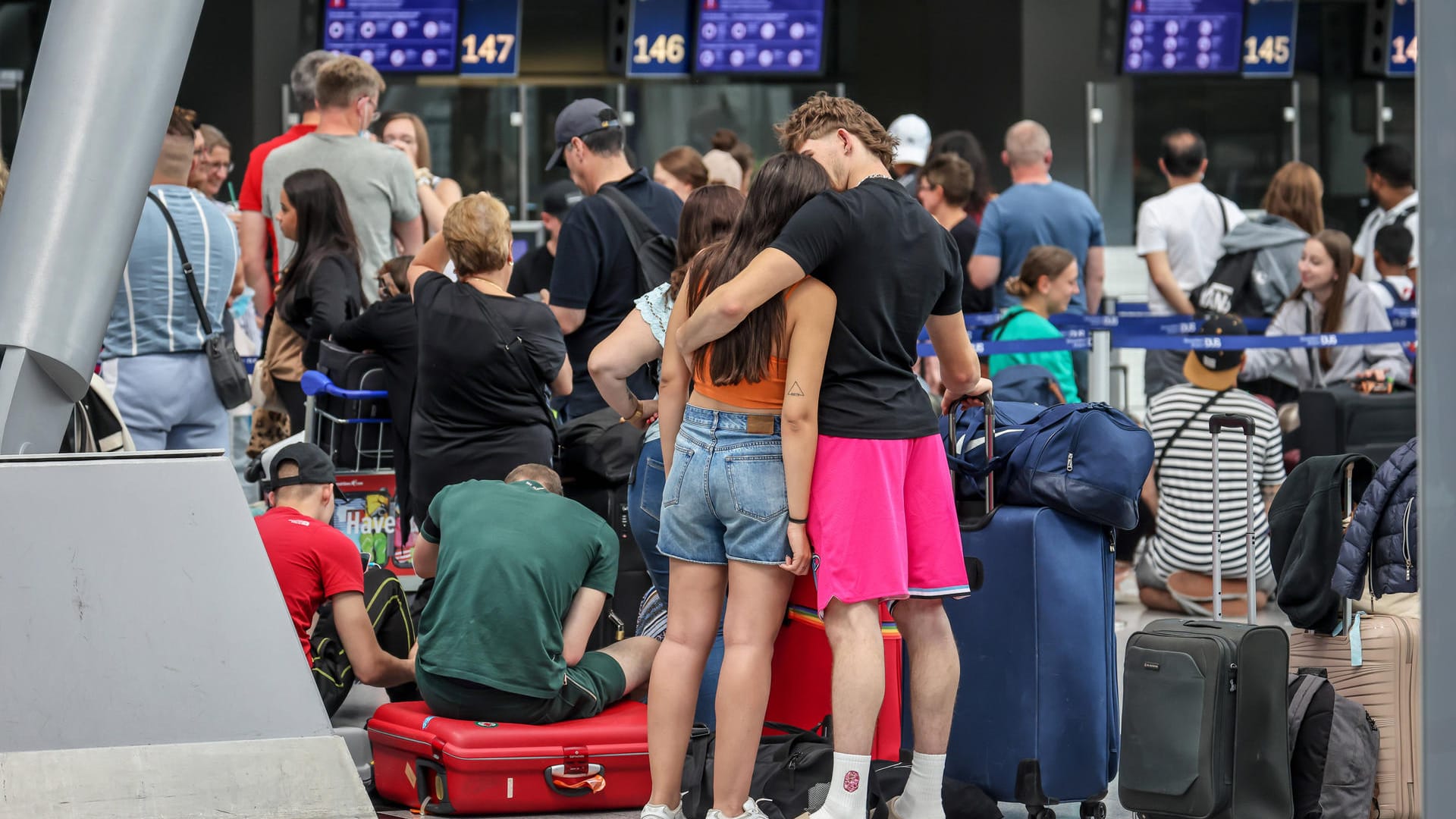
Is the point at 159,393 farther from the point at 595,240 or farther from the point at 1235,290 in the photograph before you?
the point at 1235,290

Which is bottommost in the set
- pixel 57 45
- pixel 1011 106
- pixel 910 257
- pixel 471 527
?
pixel 471 527

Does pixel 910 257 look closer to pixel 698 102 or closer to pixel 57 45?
pixel 57 45

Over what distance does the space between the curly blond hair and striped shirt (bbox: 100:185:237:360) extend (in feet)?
9.33

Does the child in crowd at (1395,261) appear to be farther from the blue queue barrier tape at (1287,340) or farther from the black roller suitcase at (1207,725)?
the black roller suitcase at (1207,725)

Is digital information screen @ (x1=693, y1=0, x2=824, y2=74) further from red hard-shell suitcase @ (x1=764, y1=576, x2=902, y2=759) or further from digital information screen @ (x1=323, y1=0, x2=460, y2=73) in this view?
red hard-shell suitcase @ (x1=764, y1=576, x2=902, y2=759)

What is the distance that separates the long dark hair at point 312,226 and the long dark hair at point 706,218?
2007 millimetres

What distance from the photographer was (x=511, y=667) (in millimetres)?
4648

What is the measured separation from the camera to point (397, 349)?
6.16 meters

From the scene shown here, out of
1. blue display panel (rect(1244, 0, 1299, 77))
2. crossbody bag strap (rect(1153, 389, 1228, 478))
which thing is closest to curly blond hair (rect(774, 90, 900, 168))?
crossbody bag strap (rect(1153, 389, 1228, 478))

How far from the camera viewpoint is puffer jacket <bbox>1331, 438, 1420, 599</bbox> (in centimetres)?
427

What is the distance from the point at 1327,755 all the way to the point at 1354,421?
166 inches

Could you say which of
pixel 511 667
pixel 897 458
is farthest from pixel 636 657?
pixel 897 458

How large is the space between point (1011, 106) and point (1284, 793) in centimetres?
932

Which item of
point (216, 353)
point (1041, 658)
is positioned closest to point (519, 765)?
point (1041, 658)
